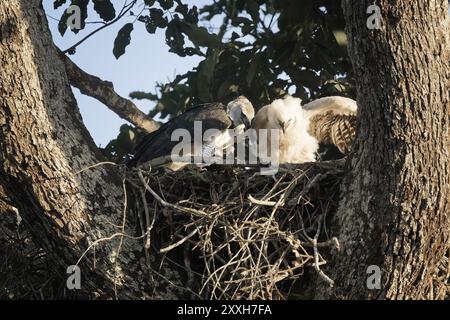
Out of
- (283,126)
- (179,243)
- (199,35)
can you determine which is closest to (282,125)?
(283,126)

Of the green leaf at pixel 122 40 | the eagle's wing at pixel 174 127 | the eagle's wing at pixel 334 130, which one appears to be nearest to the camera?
the green leaf at pixel 122 40

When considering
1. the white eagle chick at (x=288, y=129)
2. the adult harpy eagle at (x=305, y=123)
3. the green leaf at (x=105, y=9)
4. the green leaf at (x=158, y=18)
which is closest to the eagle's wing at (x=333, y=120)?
the adult harpy eagle at (x=305, y=123)

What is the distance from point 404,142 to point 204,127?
257 cm

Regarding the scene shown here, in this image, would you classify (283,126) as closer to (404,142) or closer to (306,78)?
(306,78)

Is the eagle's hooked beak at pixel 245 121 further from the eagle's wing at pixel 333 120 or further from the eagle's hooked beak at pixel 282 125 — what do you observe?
the eagle's wing at pixel 333 120

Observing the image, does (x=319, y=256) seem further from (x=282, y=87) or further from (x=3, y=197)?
(x=282, y=87)

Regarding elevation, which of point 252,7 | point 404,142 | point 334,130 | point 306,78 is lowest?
point 404,142

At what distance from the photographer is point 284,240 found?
16.3 ft

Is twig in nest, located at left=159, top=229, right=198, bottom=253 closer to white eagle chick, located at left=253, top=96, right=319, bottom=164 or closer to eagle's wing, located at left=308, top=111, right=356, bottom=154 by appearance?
white eagle chick, located at left=253, top=96, right=319, bottom=164

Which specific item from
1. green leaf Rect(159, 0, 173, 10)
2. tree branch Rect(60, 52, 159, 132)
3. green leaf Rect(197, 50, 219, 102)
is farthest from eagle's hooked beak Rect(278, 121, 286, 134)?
green leaf Rect(159, 0, 173, 10)

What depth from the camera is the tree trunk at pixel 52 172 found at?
4.66 meters

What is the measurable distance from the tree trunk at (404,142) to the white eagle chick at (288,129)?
2289 mm

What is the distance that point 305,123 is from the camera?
716 cm

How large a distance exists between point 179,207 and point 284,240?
0.64 m
